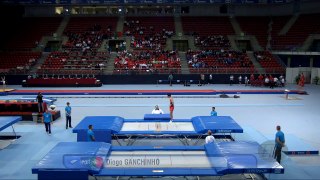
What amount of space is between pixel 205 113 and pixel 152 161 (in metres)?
10.6

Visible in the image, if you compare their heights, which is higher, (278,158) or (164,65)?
(164,65)

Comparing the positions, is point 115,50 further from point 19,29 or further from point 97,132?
point 97,132

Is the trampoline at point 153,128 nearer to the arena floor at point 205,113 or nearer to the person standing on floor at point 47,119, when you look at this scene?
the arena floor at point 205,113

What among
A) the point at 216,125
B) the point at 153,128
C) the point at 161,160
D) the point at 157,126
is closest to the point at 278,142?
the point at 216,125

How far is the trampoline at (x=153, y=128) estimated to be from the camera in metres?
13.1

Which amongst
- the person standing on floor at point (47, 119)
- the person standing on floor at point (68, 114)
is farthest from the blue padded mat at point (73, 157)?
the person standing on floor at point (68, 114)

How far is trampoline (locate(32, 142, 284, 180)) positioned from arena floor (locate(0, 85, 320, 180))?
942 mm

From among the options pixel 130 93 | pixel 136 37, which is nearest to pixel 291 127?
pixel 130 93

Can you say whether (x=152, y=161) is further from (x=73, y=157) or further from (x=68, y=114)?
(x=68, y=114)

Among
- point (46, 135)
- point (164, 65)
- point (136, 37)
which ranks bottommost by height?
point (46, 135)

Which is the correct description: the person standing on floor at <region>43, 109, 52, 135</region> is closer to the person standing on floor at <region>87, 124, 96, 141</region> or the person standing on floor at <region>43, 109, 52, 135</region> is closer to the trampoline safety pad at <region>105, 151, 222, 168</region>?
the person standing on floor at <region>87, 124, 96, 141</region>

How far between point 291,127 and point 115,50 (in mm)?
30302

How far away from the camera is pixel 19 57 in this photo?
3841cm

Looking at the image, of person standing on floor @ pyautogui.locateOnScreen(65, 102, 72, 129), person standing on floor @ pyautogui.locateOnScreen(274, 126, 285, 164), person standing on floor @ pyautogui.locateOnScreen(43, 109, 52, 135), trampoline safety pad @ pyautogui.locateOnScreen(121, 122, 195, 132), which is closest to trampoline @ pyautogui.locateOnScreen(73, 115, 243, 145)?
trampoline safety pad @ pyautogui.locateOnScreen(121, 122, 195, 132)
